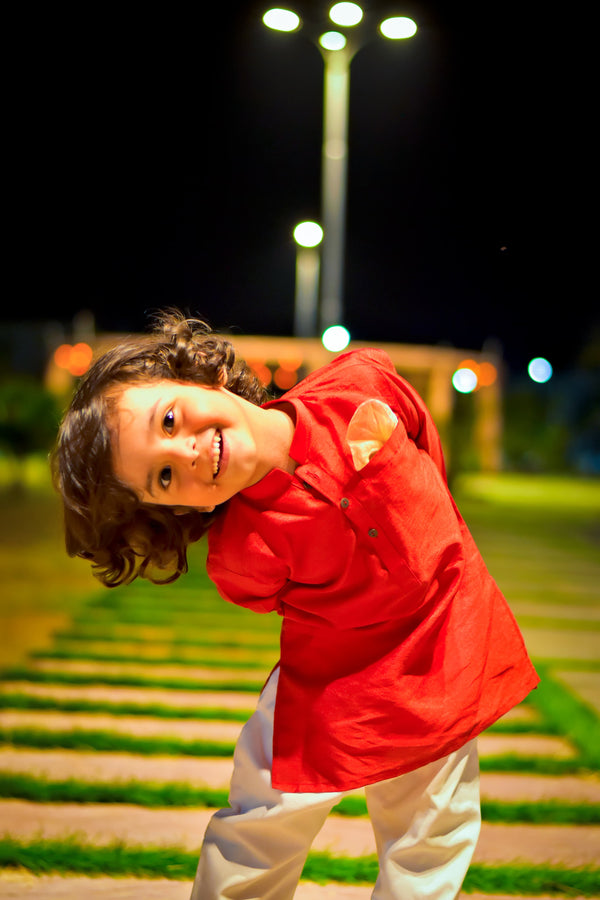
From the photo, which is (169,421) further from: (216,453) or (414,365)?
(414,365)

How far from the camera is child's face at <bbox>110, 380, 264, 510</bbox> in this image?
1.46 m

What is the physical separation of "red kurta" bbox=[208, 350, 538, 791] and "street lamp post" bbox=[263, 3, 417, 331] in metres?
3.99

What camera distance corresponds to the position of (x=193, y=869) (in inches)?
78.6

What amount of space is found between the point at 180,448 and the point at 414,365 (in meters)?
11.5

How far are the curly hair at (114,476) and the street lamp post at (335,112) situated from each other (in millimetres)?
3807

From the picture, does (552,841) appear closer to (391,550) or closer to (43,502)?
(391,550)

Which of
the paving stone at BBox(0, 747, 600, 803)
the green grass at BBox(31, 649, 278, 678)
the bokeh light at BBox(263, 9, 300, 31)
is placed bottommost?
the paving stone at BBox(0, 747, 600, 803)

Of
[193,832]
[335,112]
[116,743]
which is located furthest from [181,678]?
[335,112]

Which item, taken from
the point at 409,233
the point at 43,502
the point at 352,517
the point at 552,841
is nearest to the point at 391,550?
the point at 352,517

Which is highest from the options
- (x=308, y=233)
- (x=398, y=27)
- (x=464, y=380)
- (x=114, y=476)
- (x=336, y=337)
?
(x=398, y=27)

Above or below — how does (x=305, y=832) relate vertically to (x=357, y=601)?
below

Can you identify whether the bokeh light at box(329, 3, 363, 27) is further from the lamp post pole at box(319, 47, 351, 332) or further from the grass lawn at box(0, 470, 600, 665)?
the grass lawn at box(0, 470, 600, 665)

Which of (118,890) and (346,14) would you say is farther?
(346,14)

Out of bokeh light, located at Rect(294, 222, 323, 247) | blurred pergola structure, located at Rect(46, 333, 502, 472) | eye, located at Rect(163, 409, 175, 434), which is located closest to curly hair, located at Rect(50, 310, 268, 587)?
eye, located at Rect(163, 409, 175, 434)
